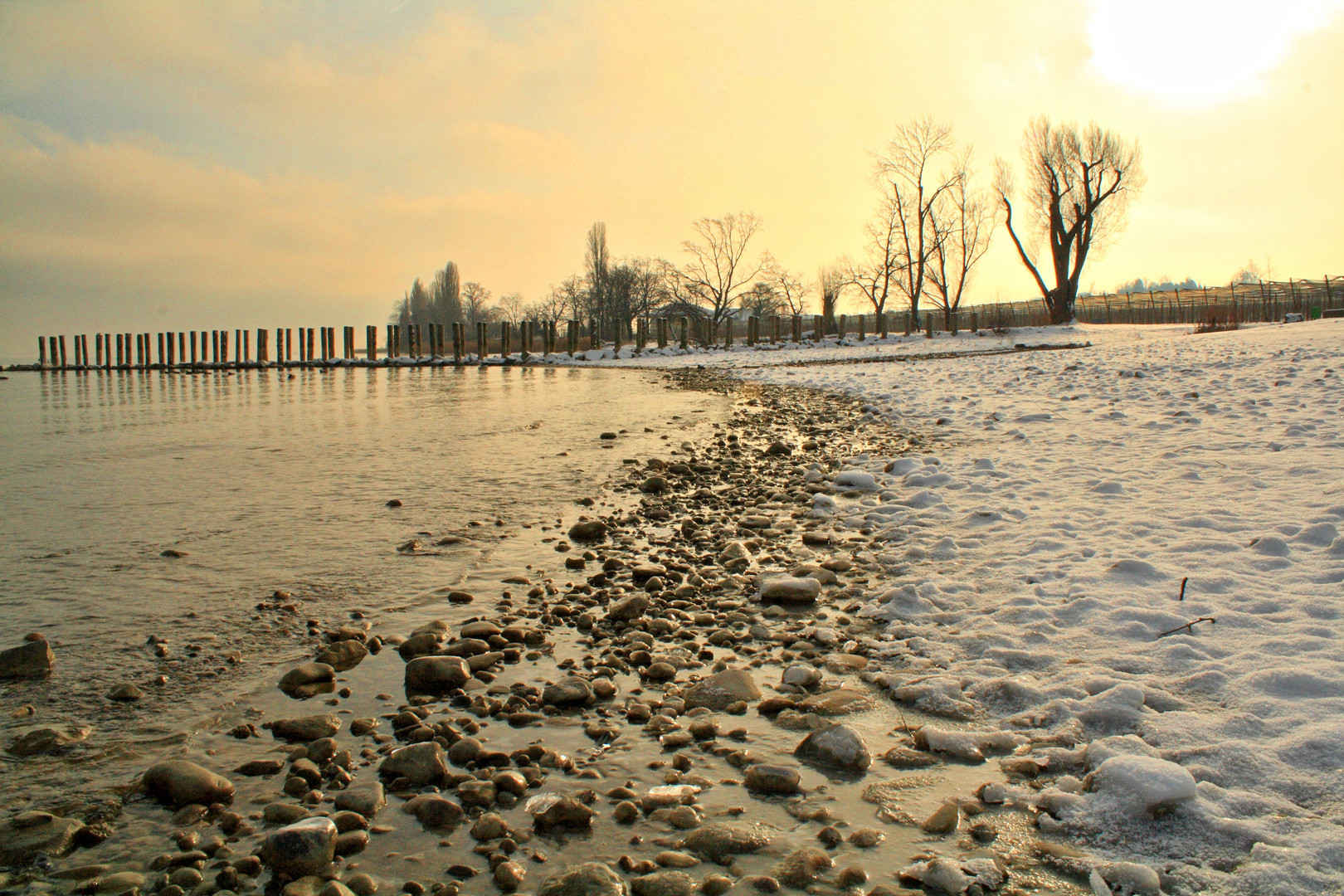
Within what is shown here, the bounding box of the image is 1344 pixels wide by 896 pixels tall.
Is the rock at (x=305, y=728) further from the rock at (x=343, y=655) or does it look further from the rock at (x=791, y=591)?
the rock at (x=791, y=591)

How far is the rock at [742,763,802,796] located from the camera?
2.06 metres

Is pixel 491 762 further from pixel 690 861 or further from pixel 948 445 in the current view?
pixel 948 445

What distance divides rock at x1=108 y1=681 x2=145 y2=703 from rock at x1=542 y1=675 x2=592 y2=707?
60.5 inches

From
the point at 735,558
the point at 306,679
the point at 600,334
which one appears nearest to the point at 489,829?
the point at 306,679

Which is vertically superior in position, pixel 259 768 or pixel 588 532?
pixel 588 532

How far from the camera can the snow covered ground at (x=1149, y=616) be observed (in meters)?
1.79

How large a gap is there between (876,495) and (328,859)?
449cm

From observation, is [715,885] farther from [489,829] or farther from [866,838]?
[489,829]

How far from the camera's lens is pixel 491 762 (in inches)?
87.0

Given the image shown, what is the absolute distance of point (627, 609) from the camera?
3.43 m

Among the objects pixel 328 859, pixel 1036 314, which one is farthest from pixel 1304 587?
pixel 1036 314

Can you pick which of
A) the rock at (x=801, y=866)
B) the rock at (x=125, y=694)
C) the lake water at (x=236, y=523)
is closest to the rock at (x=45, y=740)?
the lake water at (x=236, y=523)

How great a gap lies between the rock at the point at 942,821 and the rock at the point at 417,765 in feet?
4.48

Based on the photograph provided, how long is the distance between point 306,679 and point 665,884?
5.80ft
